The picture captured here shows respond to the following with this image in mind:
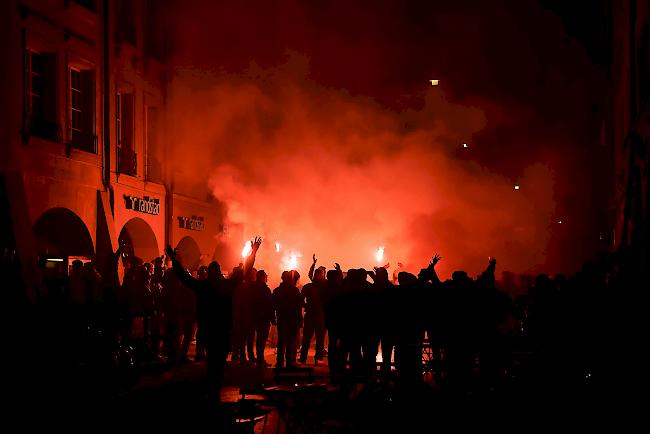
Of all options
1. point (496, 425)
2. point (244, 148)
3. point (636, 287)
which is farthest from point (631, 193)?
point (244, 148)

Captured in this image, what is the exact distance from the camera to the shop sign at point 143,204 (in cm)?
1811

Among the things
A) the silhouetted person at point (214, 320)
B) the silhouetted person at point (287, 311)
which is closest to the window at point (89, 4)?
the silhouetted person at point (287, 311)

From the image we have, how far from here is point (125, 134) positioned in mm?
19109

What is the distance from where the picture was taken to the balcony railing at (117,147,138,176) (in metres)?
18.1

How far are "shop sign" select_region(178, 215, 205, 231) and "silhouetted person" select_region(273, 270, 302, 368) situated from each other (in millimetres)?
9773

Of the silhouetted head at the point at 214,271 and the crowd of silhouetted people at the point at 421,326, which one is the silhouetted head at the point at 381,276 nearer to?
the crowd of silhouetted people at the point at 421,326

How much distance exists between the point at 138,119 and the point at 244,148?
3.73 meters

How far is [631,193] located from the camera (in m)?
13.1

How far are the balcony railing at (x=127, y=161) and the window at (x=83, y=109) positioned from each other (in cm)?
122

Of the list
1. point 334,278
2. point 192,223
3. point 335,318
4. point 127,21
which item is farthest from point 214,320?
point 192,223

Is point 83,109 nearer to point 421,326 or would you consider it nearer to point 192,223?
point 192,223

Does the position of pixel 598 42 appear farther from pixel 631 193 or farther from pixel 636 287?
pixel 636 287

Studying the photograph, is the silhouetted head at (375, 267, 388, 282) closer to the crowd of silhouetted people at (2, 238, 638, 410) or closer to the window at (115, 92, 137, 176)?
the crowd of silhouetted people at (2, 238, 638, 410)

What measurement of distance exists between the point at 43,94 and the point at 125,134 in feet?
12.2
